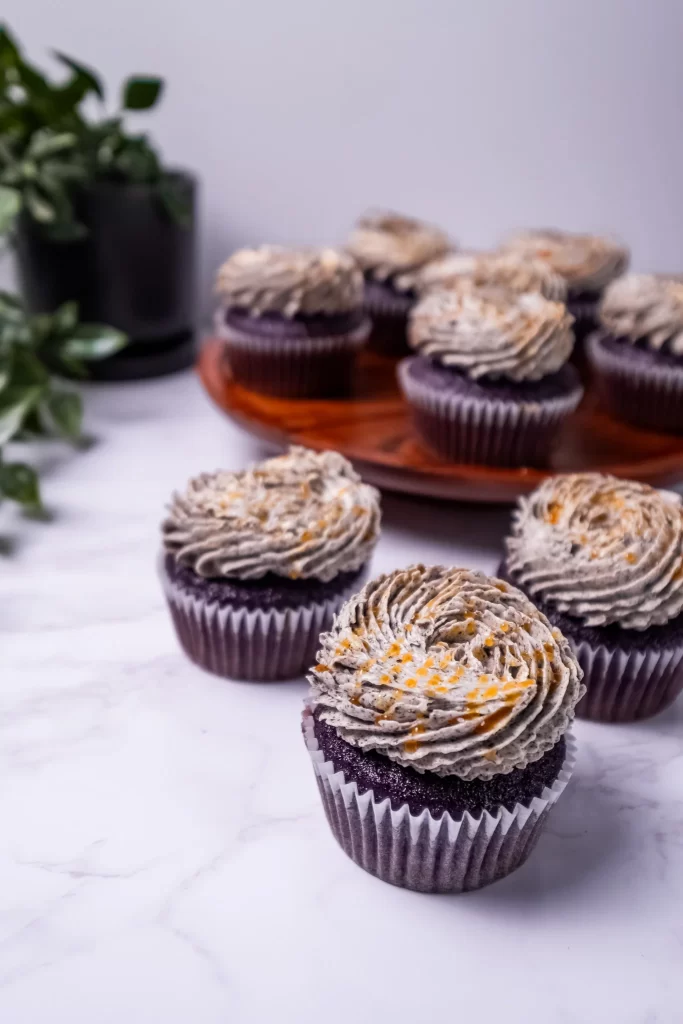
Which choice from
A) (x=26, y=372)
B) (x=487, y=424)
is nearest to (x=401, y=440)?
(x=487, y=424)

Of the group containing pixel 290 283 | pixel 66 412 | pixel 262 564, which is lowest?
pixel 66 412

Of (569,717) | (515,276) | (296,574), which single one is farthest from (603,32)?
(569,717)

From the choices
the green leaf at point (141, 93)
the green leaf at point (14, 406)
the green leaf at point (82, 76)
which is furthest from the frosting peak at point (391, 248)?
the green leaf at point (14, 406)

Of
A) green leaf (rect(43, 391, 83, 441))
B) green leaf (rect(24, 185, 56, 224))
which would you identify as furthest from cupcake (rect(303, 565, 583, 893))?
green leaf (rect(24, 185, 56, 224))

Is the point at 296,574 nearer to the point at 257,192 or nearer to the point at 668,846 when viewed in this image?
the point at 668,846

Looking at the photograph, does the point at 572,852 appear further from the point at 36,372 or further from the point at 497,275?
the point at 36,372
